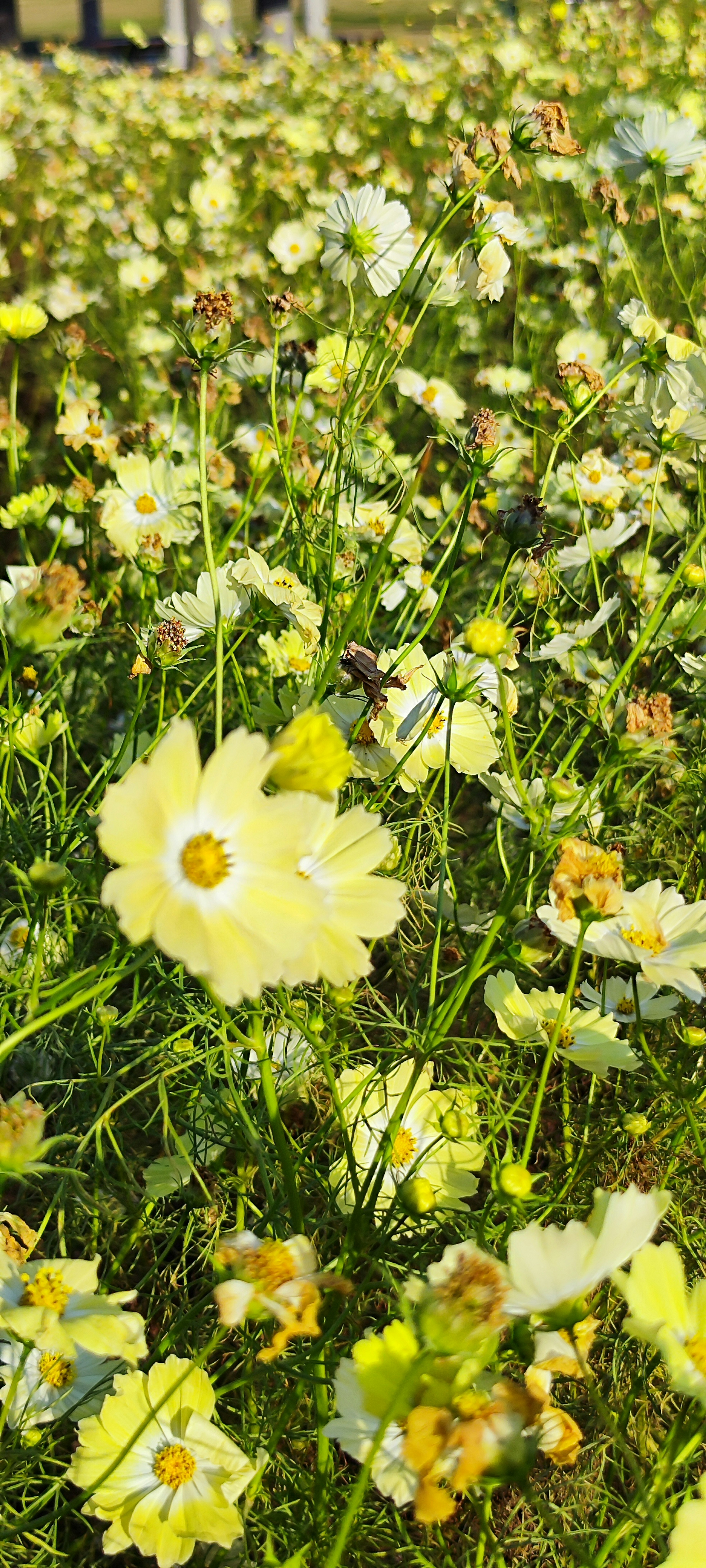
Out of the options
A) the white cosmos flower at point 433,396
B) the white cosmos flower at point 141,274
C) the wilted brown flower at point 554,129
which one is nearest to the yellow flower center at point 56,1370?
the wilted brown flower at point 554,129

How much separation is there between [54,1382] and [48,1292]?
74 millimetres

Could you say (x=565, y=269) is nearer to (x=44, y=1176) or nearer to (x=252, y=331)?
(x=252, y=331)

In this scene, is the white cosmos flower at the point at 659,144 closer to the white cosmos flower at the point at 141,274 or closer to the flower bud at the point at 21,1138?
the white cosmos flower at the point at 141,274

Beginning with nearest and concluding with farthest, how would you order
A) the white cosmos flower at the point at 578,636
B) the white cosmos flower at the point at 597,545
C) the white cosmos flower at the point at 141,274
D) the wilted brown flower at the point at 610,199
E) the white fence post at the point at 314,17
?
the white cosmos flower at the point at 578,636 → the white cosmos flower at the point at 597,545 → the wilted brown flower at the point at 610,199 → the white cosmos flower at the point at 141,274 → the white fence post at the point at 314,17

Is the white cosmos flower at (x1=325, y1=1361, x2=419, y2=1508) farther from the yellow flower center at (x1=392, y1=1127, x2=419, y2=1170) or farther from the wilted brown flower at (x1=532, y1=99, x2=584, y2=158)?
the wilted brown flower at (x1=532, y1=99, x2=584, y2=158)

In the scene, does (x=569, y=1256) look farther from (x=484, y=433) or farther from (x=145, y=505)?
(x=145, y=505)

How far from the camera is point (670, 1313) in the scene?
427 mm

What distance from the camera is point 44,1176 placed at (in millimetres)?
787

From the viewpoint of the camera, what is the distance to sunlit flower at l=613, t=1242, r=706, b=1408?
1.27 feet

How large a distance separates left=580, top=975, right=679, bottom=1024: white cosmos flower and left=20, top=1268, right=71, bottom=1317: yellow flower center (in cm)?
36

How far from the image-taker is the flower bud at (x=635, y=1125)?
0.66 m

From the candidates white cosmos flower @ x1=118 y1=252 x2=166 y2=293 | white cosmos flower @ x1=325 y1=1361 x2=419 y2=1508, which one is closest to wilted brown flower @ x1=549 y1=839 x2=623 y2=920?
white cosmos flower @ x1=325 y1=1361 x2=419 y2=1508

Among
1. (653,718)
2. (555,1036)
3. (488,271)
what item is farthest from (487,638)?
(488,271)

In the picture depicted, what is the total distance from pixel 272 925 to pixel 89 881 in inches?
21.3
